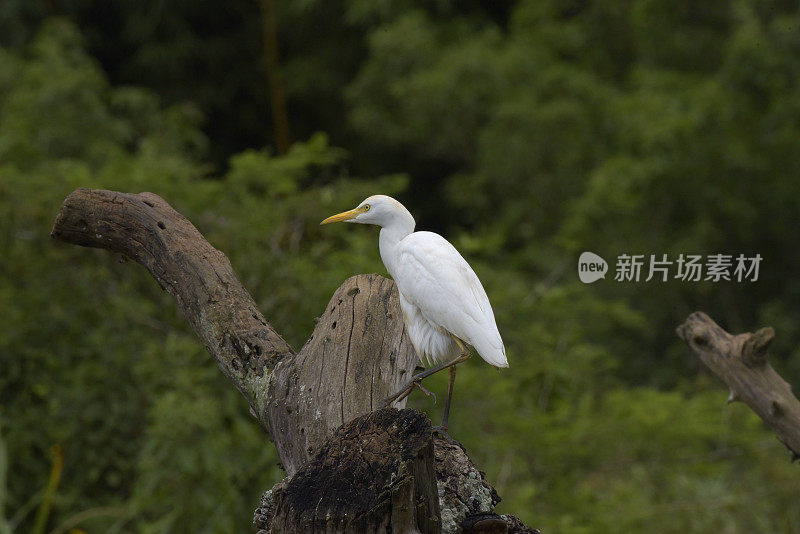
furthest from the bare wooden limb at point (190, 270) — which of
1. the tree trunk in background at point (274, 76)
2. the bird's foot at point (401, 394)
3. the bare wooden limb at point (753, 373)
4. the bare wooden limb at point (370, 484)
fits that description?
the tree trunk in background at point (274, 76)

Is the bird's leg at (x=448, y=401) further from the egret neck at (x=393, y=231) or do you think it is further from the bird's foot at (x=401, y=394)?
the egret neck at (x=393, y=231)

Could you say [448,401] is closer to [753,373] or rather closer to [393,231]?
[393,231]

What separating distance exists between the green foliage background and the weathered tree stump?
5.25 feet

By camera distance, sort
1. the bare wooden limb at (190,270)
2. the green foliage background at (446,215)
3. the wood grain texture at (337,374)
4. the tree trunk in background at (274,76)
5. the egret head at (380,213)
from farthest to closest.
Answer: the tree trunk in background at (274,76) → the green foliage background at (446,215) → the egret head at (380,213) → the bare wooden limb at (190,270) → the wood grain texture at (337,374)

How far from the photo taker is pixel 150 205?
2238 millimetres

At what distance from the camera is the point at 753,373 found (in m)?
2.86

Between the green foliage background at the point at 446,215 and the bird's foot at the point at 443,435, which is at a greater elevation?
the green foliage background at the point at 446,215

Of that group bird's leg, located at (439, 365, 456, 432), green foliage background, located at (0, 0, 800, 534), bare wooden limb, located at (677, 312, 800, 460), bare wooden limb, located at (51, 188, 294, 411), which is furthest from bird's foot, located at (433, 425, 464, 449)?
green foliage background, located at (0, 0, 800, 534)

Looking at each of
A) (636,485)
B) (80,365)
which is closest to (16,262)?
(80,365)

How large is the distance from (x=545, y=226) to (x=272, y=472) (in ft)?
15.5

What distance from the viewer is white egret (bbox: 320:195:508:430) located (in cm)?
213

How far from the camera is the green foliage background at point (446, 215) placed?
171 inches

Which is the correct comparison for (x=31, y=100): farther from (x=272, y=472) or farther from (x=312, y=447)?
(x=312, y=447)

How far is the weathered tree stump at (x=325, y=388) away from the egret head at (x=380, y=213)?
5.6 inches
